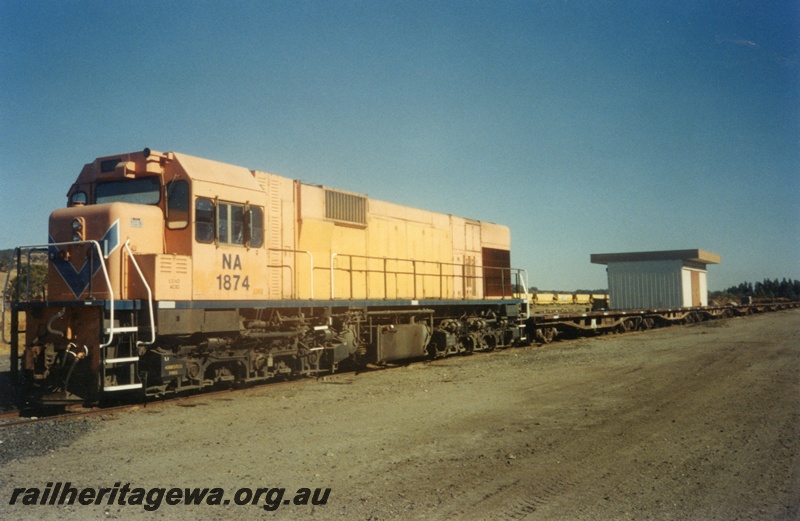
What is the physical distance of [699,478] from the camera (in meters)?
5.68

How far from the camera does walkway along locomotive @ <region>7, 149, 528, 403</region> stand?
9.24m

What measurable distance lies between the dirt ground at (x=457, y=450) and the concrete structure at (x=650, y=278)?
28.6 m

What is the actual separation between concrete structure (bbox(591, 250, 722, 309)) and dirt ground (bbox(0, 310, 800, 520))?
2863 cm

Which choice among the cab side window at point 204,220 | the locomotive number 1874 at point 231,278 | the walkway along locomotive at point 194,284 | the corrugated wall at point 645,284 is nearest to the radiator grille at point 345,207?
the walkway along locomotive at point 194,284

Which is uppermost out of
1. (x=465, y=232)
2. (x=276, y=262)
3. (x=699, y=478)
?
(x=465, y=232)

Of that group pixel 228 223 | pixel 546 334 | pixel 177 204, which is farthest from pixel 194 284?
pixel 546 334

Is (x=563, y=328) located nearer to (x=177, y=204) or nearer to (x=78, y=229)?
(x=177, y=204)

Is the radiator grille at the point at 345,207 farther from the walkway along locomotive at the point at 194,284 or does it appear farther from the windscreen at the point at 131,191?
the windscreen at the point at 131,191

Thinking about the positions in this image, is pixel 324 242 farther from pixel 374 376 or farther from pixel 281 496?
pixel 281 496

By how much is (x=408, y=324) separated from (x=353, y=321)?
2.21 metres

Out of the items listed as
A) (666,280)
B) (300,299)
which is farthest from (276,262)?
(666,280)

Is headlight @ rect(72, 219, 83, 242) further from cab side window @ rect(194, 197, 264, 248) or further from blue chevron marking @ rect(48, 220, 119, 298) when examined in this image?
Answer: cab side window @ rect(194, 197, 264, 248)

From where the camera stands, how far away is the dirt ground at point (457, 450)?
16.7ft

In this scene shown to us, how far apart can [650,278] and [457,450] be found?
36055 mm
